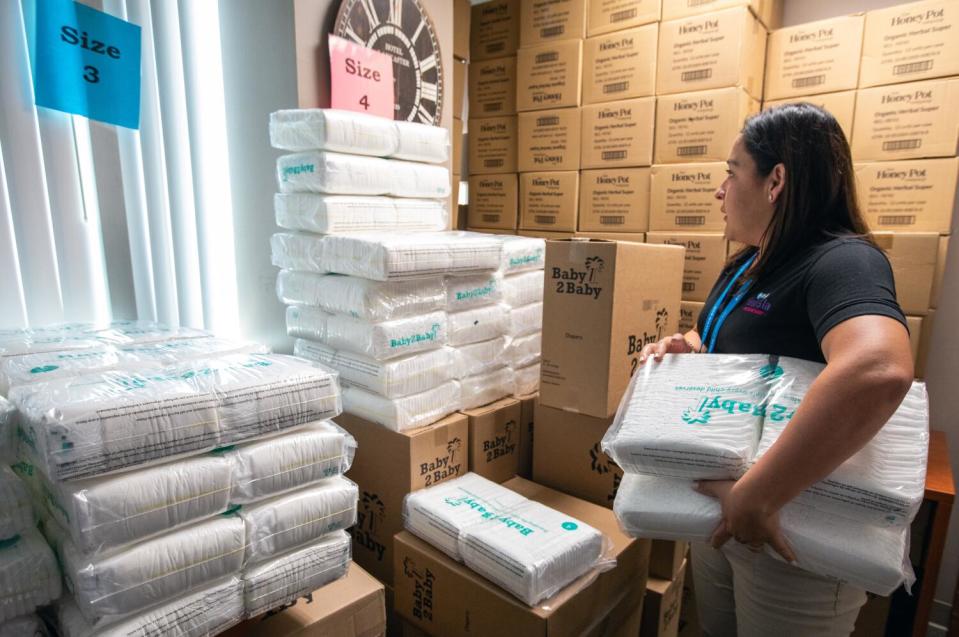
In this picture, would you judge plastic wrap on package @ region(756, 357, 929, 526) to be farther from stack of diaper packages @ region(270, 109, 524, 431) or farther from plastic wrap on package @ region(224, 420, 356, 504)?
stack of diaper packages @ region(270, 109, 524, 431)

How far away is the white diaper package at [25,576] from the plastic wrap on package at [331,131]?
3.27 ft

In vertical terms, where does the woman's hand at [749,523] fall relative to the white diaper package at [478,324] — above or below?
below

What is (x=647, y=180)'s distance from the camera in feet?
6.41

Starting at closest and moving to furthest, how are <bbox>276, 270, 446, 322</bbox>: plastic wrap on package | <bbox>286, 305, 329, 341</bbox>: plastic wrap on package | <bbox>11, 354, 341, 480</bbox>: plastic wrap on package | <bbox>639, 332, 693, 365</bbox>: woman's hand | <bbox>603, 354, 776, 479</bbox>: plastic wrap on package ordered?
<bbox>11, 354, 341, 480</bbox>: plastic wrap on package, <bbox>603, 354, 776, 479</bbox>: plastic wrap on package, <bbox>639, 332, 693, 365</bbox>: woman's hand, <bbox>276, 270, 446, 322</bbox>: plastic wrap on package, <bbox>286, 305, 329, 341</bbox>: plastic wrap on package

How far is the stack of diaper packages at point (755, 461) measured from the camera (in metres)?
0.78

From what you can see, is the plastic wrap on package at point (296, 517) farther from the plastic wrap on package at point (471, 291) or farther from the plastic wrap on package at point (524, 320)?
the plastic wrap on package at point (524, 320)

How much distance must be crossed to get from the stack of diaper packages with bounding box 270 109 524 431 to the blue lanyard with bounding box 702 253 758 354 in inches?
24.5

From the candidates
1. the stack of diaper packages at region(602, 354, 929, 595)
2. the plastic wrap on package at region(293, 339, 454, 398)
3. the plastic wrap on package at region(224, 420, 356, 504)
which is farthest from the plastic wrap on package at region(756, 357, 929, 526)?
the plastic wrap on package at region(293, 339, 454, 398)

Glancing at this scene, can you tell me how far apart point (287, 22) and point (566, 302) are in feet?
3.47

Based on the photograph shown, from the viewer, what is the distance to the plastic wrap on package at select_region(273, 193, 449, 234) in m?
1.40

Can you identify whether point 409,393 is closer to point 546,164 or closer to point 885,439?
point 885,439

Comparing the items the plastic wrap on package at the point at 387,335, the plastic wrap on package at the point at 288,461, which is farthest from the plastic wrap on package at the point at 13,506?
the plastic wrap on package at the point at 387,335

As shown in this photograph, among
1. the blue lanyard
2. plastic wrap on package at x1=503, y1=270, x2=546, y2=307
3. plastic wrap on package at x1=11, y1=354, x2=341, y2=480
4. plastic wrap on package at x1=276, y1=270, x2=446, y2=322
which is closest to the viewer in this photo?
plastic wrap on package at x1=11, y1=354, x2=341, y2=480

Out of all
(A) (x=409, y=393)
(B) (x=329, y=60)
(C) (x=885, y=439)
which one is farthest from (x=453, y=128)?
(C) (x=885, y=439)
